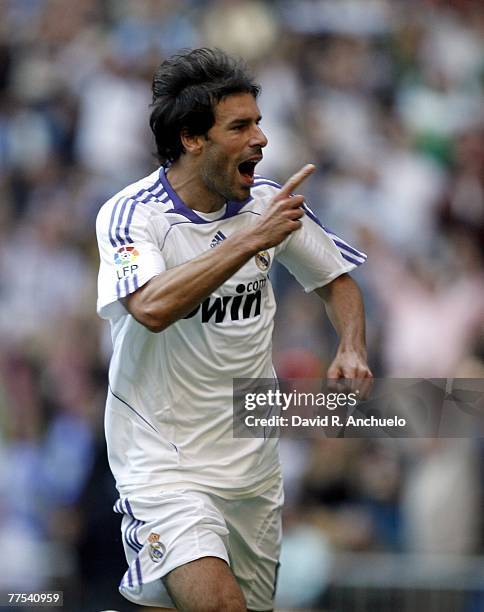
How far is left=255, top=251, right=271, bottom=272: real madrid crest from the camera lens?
5320 mm

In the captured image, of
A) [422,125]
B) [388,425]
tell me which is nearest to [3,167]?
[422,125]

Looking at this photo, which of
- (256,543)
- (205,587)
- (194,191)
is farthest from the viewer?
(256,543)

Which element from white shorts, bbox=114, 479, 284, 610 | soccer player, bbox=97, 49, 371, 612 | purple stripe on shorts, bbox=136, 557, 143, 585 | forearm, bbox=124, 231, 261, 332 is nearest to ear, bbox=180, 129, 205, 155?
soccer player, bbox=97, 49, 371, 612

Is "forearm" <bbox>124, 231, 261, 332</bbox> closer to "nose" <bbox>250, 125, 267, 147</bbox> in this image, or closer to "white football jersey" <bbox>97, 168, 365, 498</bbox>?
"white football jersey" <bbox>97, 168, 365, 498</bbox>

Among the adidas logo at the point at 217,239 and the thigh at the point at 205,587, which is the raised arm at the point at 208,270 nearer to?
the adidas logo at the point at 217,239

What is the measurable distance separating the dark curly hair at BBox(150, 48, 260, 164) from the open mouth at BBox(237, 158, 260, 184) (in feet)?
0.64

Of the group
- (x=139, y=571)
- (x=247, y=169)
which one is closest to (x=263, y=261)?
(x=247, y=169)

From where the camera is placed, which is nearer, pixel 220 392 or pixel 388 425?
pixel 220 392

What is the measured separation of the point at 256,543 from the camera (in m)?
5.52

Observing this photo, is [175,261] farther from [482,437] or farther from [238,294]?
[482,437]

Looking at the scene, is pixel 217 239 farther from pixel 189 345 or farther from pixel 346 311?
pixel 346 311

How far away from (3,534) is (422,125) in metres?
4.35

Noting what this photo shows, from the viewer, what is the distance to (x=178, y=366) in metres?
5.20

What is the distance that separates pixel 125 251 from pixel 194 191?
0.45 meters
